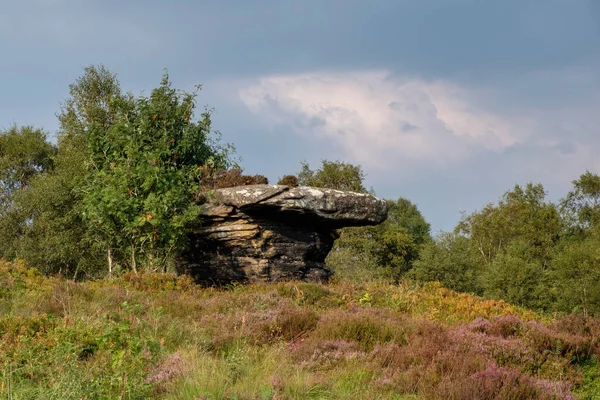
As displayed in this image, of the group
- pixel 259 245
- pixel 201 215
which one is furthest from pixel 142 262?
pixel 259 245

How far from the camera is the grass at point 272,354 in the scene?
672 cm

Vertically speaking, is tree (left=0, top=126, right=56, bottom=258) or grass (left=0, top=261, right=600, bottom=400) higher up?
tree (left=0, top=126, right=56, bottom=258)

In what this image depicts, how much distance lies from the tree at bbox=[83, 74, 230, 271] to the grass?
4.18 meters

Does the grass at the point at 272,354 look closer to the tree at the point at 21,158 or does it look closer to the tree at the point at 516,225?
the tree at the point at 21,158

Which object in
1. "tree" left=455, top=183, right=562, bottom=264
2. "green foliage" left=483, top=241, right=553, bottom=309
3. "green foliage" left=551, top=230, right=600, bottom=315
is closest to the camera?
"green foliage" left=483, top=241, right=553, bottom=309

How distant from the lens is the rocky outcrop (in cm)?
1788

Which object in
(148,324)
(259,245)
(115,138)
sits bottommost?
(148,324)

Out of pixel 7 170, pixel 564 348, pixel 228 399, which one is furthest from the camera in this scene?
pixel 7 170

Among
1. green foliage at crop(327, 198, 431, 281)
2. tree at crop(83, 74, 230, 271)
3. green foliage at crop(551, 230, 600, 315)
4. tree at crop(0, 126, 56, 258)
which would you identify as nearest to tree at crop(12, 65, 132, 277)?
tree at crop(0, 126, 56, 258)

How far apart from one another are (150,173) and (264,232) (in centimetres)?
371

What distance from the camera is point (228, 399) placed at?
6.10 metres

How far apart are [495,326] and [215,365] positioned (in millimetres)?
5586

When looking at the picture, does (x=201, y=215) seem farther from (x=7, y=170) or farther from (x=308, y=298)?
(x=7, y=170)

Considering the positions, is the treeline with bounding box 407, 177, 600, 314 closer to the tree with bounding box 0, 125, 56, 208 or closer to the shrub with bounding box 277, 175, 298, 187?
the shrub with bounding box 277, 175, 298, 187
